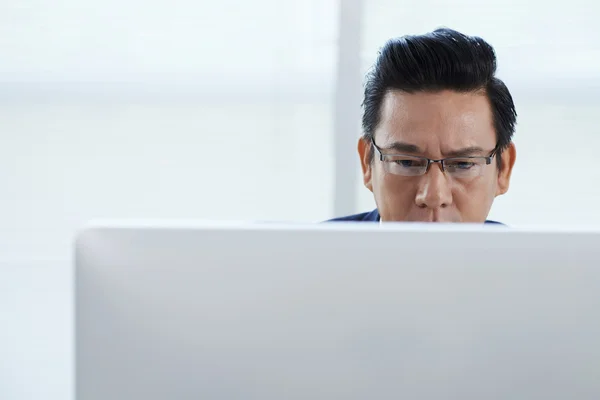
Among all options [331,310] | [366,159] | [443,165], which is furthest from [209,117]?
[331,310]

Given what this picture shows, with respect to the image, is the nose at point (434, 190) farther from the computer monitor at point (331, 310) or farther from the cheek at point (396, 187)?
the computer monitor at point (331, 310)

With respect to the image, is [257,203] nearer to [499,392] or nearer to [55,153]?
[55,153]

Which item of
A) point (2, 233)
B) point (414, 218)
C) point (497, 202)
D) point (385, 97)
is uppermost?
point (385, 97)

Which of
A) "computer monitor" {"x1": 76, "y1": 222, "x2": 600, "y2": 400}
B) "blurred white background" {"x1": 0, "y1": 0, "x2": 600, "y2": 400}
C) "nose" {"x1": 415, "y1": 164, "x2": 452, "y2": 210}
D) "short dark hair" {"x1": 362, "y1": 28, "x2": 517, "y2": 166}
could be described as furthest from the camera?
"blurred white background" {"x1": 0, "y1": 0, "x2": 600, "y2": 400}

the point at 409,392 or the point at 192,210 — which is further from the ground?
the point at 409,392

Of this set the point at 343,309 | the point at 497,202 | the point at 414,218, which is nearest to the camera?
the point at 343,309

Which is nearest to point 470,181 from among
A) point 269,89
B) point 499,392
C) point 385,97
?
point 385,97

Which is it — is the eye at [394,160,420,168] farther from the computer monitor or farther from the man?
the computer monitor

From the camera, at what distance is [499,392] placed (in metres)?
0.53

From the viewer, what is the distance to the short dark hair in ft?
5.08

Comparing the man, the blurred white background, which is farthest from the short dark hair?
the blurred white background

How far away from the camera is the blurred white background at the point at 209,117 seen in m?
3.09

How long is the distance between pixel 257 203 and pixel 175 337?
2742 millimetres

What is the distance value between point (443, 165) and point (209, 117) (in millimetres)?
1976
